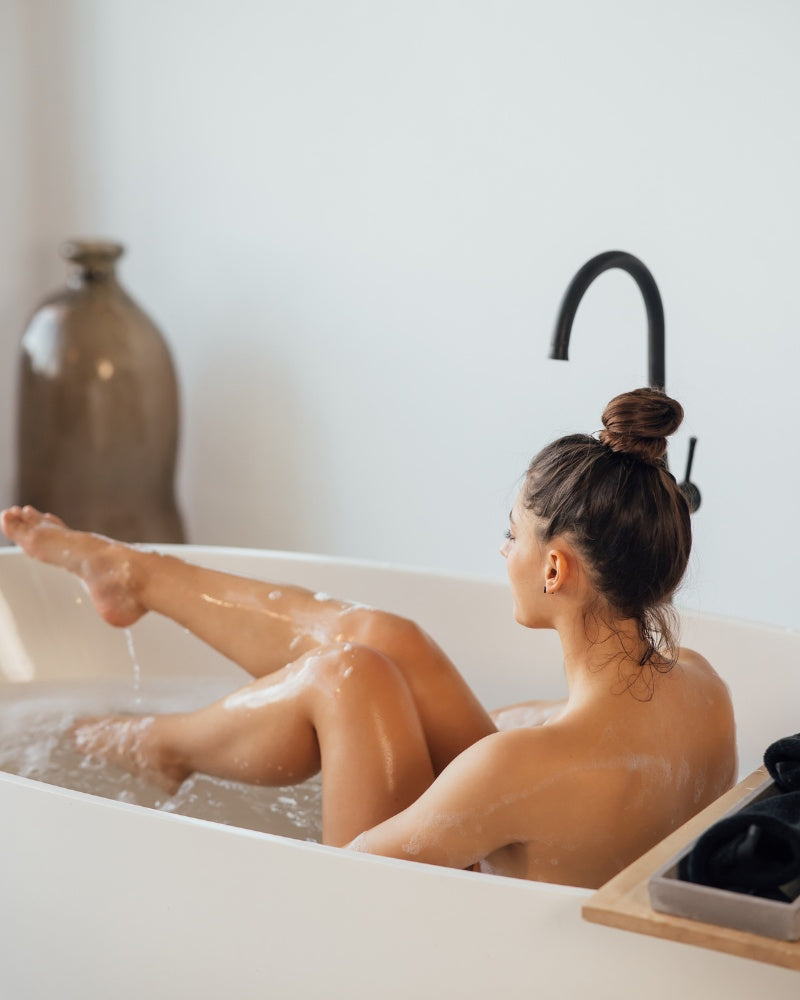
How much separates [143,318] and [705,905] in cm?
235

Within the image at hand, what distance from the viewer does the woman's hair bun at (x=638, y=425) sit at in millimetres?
1331

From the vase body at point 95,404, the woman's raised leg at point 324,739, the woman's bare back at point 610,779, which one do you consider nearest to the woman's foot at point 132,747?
the woman's raised leg at point 324,739

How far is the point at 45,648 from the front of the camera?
2.36 metres

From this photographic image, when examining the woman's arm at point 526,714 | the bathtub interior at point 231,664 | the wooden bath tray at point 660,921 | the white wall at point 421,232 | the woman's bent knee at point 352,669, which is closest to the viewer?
the wooden bath tray at point 660,921

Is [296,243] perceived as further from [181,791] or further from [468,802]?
[468,802]

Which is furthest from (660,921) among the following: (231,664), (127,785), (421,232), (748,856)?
(421,232)

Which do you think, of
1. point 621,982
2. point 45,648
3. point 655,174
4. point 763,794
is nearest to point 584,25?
point 655,174

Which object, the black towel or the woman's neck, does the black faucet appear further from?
the black towel

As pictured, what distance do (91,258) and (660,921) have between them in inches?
92.9

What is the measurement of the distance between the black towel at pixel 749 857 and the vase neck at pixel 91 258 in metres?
2.30

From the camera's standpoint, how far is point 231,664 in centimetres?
237

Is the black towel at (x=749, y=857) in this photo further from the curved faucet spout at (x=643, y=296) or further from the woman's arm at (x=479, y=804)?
the curved faucet spout at (x=643, y=296)

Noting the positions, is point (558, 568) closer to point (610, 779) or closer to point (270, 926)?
point (610, 779)

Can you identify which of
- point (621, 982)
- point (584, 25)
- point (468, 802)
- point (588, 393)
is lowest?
point (621, 982)
